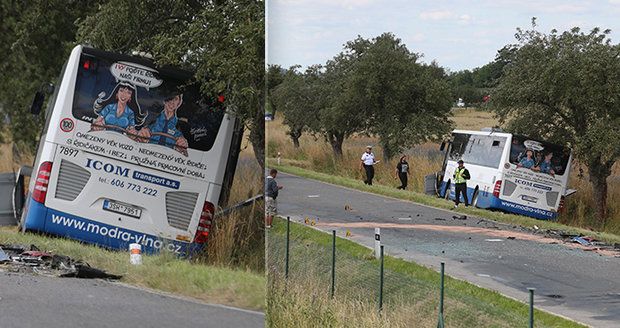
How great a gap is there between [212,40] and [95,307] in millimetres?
1817

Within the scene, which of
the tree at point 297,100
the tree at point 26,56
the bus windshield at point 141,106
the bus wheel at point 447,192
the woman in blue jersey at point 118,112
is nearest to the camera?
the bus wheel at point 447,192

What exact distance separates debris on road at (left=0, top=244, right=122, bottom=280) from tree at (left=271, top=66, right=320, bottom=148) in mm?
6078

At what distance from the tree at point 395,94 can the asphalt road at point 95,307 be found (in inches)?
61.5

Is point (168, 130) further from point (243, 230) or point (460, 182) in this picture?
point (460, 182)

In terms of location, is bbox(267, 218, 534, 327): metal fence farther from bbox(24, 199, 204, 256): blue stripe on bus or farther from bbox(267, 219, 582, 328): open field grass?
bbox(24, 199, 204, 256): blue stripe on bus

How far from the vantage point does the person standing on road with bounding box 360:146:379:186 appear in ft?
8.02

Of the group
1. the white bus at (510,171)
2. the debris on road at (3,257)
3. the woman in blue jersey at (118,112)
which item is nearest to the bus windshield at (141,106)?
the woman in blue jersey at (118,112)

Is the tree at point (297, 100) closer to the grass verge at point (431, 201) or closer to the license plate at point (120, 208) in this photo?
the grass verge at point (431, 201)

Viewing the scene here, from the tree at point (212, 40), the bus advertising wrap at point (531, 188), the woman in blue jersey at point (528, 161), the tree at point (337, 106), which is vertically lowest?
the bus advertising wrap at point (531, 188)

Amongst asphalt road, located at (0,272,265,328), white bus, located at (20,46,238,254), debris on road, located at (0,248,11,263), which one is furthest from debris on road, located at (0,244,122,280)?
white bus, located at (20,46,238,254)

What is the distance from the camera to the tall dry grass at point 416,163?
2033 millimetres

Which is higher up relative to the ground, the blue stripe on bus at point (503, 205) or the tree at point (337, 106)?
the tree at point (337, 106)

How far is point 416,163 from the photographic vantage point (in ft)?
7.84

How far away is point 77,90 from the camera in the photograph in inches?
422
